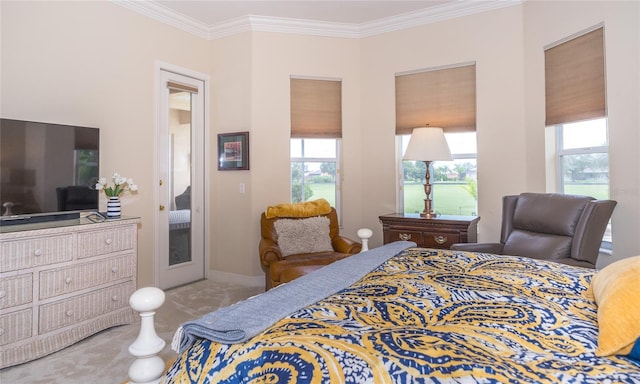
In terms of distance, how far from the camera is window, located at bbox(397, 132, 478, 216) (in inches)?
151

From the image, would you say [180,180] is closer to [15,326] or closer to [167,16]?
[167,16]

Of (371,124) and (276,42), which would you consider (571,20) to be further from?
(276,42)

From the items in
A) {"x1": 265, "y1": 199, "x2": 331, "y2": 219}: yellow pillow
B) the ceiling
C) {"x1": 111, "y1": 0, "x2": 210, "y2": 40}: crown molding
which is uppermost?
the ceiling

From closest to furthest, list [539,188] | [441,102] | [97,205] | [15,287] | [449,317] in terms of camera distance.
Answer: [449,317]
[15,287]
[97,205]
[539,188]
[441,102]

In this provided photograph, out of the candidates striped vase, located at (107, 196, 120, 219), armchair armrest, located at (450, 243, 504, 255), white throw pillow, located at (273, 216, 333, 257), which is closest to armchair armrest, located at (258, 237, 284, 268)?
white throw pillow, located at (273, 216, 333, 257)

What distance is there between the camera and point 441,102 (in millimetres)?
3869

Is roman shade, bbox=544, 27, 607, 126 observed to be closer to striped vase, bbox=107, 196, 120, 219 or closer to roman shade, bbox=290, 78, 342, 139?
roman shade, bbox=290, 78, 342, 139

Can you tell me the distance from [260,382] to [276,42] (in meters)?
3.86

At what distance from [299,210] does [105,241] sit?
1.71m

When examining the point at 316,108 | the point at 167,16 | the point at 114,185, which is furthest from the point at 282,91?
the point at 114,185

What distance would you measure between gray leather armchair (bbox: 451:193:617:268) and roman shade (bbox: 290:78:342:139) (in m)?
2.05

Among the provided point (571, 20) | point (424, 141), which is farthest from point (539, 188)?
point (571, 20)

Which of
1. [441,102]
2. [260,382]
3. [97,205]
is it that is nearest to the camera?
[260,382]

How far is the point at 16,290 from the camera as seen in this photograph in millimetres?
2258
